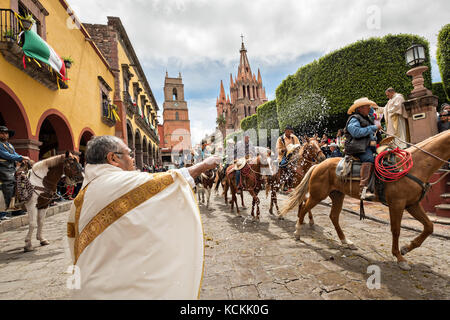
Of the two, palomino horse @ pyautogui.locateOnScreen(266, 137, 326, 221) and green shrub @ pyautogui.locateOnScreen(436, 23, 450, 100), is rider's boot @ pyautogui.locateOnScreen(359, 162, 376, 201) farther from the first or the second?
green shrub @ pyautogui.locateOnScreen(436, 23, 450, 100)

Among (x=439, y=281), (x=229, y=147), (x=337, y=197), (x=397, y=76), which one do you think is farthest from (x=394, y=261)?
(x=397, y=76)

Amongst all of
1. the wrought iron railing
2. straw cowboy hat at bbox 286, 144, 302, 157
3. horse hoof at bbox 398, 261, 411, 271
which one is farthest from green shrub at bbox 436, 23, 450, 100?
the wrought iron railing

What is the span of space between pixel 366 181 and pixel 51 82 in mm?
11220

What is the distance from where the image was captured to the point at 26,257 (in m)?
4.33

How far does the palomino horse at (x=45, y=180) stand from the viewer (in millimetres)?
4976

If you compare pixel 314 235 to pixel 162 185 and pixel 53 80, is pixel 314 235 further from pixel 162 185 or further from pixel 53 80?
pixel 53 80

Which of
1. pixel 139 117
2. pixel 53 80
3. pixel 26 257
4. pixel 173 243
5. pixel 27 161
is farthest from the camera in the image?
pixel 139 117

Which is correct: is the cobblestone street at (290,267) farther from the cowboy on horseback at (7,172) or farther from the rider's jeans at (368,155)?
the rider's jeans at (368,155)

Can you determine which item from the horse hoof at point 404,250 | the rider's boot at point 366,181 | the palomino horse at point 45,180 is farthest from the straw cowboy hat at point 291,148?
the palomino horse at point 45,180

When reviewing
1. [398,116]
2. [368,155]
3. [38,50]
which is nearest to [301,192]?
[368,155]

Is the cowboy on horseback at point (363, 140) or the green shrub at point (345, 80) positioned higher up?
the green shrub at point (345, 80)

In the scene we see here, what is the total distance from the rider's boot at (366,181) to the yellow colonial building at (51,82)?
9887 mm
